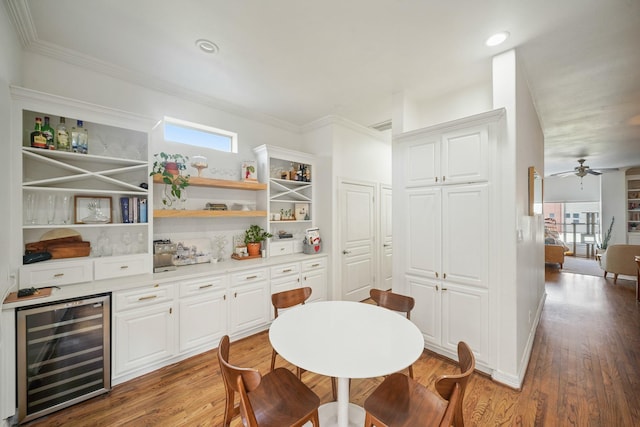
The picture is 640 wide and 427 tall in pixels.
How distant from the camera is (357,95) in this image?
3.24 metres

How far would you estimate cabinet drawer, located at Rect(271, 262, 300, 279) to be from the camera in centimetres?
330

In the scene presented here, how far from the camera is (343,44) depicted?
227 cm

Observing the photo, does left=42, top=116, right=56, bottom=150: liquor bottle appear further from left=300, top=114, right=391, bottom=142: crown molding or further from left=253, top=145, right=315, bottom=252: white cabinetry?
left=300, top=114, right=391, bottom=142: crown molding

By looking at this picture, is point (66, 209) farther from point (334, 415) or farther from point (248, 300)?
point (334, 415)

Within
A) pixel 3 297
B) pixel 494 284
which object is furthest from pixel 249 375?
pixel 494 284

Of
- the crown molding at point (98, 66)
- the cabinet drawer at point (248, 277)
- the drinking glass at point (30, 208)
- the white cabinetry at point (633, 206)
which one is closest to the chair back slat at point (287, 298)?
the cabinet drawer at point (248, 277)

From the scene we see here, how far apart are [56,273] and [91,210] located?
0.63m

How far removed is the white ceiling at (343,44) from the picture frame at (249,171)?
2.54 feet

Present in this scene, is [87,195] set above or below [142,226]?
above

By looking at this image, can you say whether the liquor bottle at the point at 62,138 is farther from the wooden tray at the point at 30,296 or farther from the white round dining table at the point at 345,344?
the white round dining table at the point at 345,344

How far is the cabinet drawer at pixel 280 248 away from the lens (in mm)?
3666

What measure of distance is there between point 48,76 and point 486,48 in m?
3.95

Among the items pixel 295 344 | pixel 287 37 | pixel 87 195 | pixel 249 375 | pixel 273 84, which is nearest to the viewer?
pixel 249 375

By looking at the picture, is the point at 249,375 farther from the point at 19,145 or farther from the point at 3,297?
the point at 19,145
